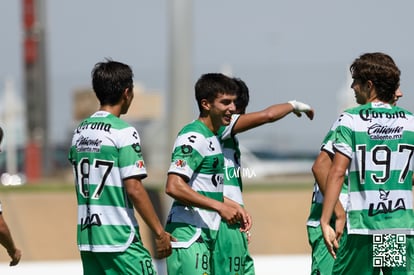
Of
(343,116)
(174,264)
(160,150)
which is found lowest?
(160,150)

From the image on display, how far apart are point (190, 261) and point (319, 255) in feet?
3.65

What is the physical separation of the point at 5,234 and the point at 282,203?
9.66m

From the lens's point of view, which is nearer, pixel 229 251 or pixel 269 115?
pixel 269 115

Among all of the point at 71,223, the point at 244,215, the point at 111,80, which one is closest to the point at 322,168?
the point at 244,215

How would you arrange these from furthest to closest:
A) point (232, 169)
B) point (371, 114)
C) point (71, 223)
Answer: point (71, 223)
point (232, 169)
point (371, 114)

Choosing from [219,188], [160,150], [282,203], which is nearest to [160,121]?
[160,150]

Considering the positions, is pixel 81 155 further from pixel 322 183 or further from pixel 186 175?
pixel 322 183

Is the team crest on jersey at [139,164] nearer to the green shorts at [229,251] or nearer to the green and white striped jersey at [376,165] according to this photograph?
the green and white striped jersey at [376,165]

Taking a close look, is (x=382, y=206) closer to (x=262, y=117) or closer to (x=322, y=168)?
(x=322, y=168)

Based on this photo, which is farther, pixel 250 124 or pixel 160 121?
pixel 160 121

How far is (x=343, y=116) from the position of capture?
253 inches

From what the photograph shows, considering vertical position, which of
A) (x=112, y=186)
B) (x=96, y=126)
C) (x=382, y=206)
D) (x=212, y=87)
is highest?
(x=212, y=87)

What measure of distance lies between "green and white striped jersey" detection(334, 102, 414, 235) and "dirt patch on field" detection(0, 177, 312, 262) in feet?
29.7

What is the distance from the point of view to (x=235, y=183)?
7.80m
